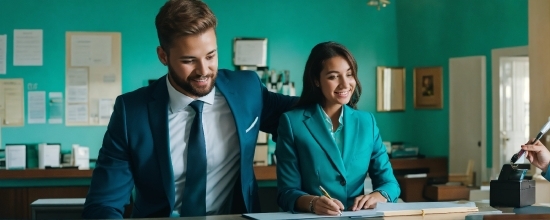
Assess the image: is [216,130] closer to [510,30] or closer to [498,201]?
[498,201]

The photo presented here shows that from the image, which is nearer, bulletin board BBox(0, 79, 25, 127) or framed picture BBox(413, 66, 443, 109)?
bulletin board BBox(0, 79, 25, 127)

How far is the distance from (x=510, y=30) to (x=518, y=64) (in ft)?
1.09

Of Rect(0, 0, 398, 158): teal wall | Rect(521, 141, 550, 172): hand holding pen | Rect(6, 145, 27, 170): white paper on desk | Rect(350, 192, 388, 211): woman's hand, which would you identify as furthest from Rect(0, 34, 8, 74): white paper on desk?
Rect(521, 141, 550, 172): hand holding pen

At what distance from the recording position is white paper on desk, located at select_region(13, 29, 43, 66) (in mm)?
7461

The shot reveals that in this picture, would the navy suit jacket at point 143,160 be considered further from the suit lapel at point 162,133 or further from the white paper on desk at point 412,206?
the white paper on desk at point 412,206

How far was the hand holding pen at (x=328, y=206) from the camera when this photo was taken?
2.23m

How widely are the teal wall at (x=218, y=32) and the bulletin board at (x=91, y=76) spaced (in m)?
0.06

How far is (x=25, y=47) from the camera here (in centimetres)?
746

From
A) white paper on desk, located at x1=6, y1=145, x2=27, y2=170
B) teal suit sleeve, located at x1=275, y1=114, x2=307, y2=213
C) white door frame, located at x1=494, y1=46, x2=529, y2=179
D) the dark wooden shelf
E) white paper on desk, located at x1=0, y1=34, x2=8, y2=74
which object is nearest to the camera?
teal suit sleeve, located at x1=275, y1=114, x2=307, y2=213

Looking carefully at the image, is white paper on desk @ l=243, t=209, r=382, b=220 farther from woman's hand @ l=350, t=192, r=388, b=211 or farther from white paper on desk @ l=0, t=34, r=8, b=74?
white paper on desk @ l=0, t=34, r=8, b=74

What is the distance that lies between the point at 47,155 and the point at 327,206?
5.57 metres

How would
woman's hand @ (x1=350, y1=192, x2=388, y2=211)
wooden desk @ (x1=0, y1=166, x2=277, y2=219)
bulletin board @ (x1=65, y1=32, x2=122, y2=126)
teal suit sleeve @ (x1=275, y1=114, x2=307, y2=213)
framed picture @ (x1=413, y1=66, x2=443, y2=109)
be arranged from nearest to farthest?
woman's hand @ (x1=350, y1=192, x2=388, y2=211), teal suit sleeve @ (x1=275, y1=114, x2=307, y2=213), wooden desk @ (x1=0, y1=166, x2=277, y2=219), bulletin board @ (x1=65, y1=32, x2=122, y2=126), framed picture @ (x1=413, y1=66, x2=443, y2=109)

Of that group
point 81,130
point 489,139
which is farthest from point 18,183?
point 489,139

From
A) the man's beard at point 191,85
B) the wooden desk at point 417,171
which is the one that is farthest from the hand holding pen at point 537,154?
the wooden desk at point 417,171
